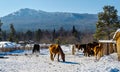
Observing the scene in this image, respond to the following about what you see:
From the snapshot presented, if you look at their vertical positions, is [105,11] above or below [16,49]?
above

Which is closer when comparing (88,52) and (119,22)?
(88,52)

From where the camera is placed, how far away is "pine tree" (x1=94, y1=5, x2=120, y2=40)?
66.4 metres

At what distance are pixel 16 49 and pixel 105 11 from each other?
20.5m

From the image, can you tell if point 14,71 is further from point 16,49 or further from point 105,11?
point 105,11

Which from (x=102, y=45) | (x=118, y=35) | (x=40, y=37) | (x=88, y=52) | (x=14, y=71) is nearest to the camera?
(x=14, y=71)

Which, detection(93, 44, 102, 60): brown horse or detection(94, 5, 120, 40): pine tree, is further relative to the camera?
detection(94, 5, 120, 40): pine tree

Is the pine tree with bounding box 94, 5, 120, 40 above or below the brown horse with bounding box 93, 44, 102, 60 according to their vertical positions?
above

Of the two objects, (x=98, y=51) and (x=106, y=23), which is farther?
(x=106, y=23)

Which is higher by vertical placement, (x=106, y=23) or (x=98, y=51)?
(x=106, y=23)

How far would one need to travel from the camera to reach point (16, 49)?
6512 centimetres

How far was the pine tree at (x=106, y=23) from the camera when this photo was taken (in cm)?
6644

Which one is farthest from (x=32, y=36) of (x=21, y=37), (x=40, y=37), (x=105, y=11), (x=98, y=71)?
(x=98, y=71)

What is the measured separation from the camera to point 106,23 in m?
67.9

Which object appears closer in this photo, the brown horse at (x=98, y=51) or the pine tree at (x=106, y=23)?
the brown horse at (x=98, y=51)
